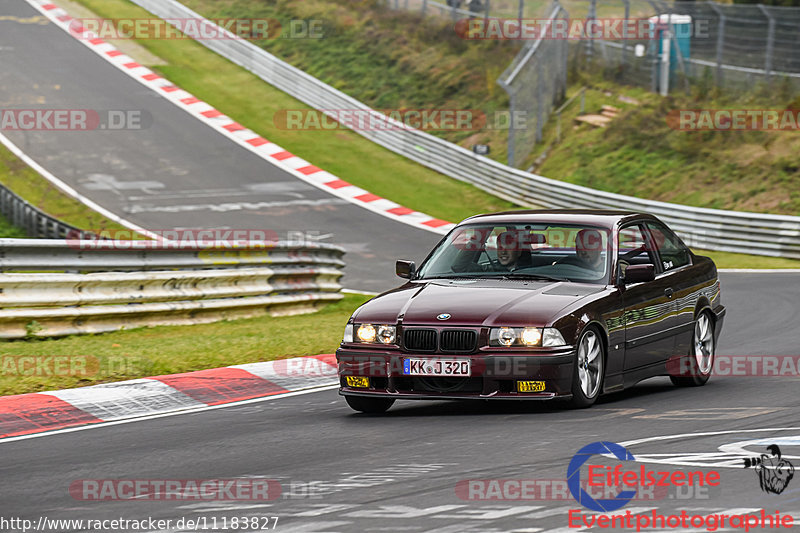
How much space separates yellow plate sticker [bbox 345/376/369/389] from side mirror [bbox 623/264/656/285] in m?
2.11

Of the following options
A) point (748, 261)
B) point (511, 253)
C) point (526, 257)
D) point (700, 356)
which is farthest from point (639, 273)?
point (748, 261)

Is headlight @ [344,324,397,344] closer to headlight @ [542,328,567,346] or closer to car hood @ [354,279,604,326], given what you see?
Result: car hood @ [354,279,604,326]

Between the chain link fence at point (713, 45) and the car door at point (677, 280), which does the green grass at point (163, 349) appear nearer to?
the car door at point (677, 280)

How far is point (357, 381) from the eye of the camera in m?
8.83

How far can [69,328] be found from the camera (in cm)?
1256

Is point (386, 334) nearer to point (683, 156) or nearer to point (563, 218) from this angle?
point (563, 218)

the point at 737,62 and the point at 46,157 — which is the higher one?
the point at 737,62

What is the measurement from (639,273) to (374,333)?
6.72 feet

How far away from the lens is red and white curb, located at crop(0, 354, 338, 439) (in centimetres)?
878

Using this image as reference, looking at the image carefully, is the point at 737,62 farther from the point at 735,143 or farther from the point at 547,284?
the point at 547,284

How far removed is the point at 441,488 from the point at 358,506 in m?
0.54

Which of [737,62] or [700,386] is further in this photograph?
[737,62]

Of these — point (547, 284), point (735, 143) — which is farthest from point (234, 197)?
point (547, 284)

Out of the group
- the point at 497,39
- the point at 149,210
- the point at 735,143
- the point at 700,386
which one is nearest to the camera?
the point at 700,386
